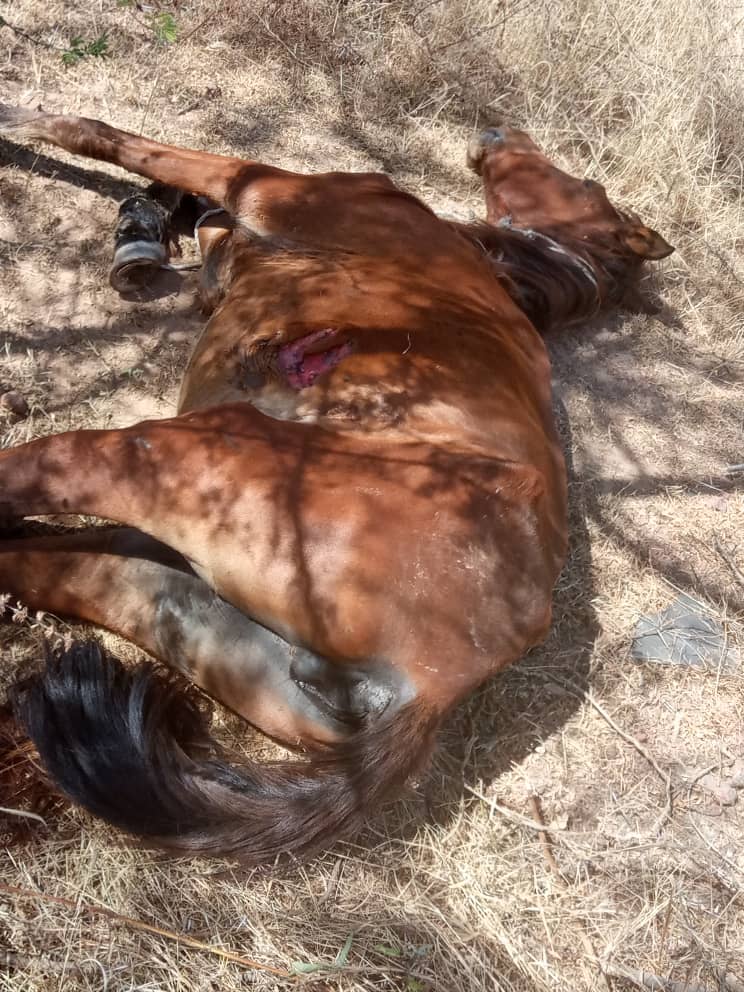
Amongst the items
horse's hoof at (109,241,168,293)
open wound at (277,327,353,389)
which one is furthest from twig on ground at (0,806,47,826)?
horse's hoof at (109,241,168,293)

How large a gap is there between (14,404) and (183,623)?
3.52ft

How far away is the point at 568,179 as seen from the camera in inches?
158

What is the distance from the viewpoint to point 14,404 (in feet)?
8.75

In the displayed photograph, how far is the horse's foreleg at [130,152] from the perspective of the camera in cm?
307

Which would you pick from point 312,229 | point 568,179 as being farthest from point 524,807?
point 568,179

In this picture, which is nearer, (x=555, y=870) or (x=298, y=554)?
(x=298, y=554)

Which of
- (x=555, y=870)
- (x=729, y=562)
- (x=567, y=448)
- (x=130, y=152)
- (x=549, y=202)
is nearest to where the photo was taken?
(x=555, y=870)

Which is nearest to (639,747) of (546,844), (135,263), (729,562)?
(546,844)

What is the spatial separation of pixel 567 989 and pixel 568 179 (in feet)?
11.6

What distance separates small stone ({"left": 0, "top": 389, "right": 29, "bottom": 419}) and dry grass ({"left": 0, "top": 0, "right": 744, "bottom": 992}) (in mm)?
46

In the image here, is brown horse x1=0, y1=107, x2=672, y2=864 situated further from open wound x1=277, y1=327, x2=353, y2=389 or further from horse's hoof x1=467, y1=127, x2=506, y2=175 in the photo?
horse's hoof x1=467, y1=127, x2=506, y2=175

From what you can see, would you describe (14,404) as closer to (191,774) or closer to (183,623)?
Answer: (183,623)

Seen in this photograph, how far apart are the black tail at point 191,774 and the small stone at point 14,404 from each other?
1067 millimetres

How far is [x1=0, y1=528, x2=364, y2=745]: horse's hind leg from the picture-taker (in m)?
2.03
